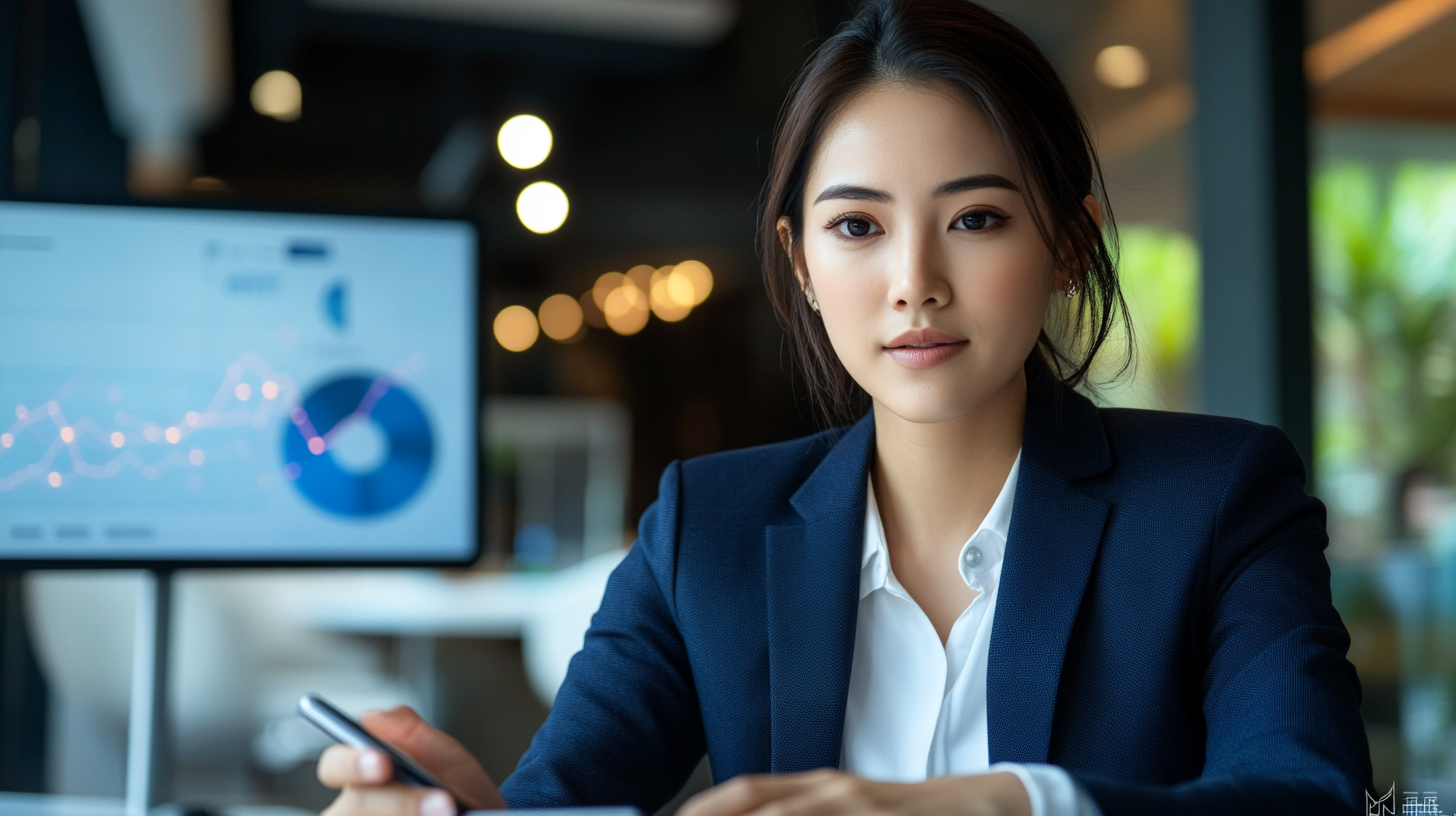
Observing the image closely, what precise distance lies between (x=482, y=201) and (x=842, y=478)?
6448 millimetres

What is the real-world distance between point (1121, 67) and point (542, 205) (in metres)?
3.58

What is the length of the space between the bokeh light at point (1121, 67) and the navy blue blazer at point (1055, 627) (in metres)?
2.74

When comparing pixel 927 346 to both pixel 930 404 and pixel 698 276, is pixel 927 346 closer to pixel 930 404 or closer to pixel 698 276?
pixel 930 404

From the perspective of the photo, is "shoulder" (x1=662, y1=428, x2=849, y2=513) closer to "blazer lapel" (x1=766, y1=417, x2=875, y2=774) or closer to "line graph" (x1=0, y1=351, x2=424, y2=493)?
"blazer lapel" (x1=766, y1=417, x2=875, y2=774)

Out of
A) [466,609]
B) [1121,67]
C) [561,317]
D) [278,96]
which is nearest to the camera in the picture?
[1121,67]

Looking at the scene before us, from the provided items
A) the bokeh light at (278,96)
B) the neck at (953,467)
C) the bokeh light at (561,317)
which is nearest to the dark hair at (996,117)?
the neck at (953,467)

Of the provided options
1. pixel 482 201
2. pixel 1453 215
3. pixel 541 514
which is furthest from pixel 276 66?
pixel 1453 215

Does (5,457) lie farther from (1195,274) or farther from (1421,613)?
(1421,613)

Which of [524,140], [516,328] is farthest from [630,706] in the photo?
[516,328]

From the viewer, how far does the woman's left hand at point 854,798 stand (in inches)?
28.9

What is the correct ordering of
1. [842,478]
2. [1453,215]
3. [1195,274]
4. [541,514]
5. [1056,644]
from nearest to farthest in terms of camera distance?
[1056,644] → [842,478] → [1195,274] → [1453,215] → [541,514]

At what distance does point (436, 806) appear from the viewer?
85 cm

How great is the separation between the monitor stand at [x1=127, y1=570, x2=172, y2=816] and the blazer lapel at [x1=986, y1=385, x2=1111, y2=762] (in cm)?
103

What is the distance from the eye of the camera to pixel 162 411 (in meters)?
1.40
